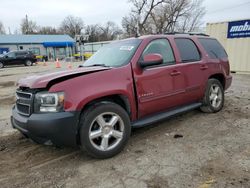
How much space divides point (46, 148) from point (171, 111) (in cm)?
234

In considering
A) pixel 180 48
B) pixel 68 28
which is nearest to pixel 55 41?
pixel 68 28

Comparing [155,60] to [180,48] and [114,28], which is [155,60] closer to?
[180,48]

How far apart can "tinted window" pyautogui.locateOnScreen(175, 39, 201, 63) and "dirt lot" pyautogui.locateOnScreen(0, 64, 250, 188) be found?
1351mm

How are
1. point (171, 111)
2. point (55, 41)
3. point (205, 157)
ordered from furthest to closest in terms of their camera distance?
point (55, 41) < point (171, 111) < point (205, 157)

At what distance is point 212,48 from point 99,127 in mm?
3639

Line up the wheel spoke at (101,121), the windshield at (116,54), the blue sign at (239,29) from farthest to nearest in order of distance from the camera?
the blue sign at (239,29)
the windshield at (116,54)
the wheel spoke at (101,121)

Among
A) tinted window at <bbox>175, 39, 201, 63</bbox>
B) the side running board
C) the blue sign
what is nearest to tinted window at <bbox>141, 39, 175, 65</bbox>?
tinted window at <bbox>175, 39, 201, 63</bbox>

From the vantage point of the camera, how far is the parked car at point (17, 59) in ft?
93.3

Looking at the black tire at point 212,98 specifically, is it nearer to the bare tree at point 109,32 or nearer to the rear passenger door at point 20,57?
the rear passenger door at point 20,57

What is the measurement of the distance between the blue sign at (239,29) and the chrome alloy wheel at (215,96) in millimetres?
7828

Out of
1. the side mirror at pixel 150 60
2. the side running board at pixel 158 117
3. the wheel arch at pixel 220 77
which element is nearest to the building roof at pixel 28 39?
the wheel arch at pixel 220 77

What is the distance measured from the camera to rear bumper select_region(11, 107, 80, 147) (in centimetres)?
333

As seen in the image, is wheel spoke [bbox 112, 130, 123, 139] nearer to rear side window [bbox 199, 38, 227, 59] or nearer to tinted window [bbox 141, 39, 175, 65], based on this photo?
tinted window [bbox 141, 39, 175, 65]

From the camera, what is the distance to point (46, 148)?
4297 mm
